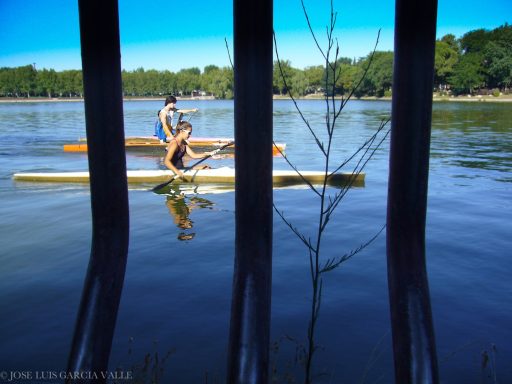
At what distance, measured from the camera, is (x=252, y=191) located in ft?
6.06

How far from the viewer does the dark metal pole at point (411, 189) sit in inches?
66.4

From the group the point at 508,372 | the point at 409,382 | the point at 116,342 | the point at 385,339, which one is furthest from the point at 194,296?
the point at 409,382

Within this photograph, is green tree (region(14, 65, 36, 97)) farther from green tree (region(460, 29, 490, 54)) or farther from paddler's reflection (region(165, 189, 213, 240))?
paddler's reflection (region(165, 189, 213, 240))

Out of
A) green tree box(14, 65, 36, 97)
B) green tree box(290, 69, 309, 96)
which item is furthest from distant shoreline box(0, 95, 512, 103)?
green tree box(290, 69, 309, 96)

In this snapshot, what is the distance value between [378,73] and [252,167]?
100 meters

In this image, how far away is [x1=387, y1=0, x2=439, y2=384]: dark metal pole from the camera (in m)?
1.69

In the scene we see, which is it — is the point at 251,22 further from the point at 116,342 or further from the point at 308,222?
the point at 308,222

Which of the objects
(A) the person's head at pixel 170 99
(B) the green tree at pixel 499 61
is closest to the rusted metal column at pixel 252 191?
(A) the person's head at pixel 170 99

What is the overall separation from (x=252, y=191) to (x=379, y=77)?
10148 centimetres

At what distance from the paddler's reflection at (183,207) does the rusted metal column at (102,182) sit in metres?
6.01

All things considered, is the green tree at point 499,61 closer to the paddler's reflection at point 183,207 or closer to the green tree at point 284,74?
the green tree at point 284,74

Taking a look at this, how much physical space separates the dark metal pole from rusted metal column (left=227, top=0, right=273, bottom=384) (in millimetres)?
463

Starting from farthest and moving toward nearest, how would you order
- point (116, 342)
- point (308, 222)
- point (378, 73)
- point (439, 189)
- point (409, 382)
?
point (378, 73) → point (439, 189) → point (308, 222) → point (116, 342) → point (409, 382)

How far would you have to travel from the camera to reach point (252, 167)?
5.99 feet
